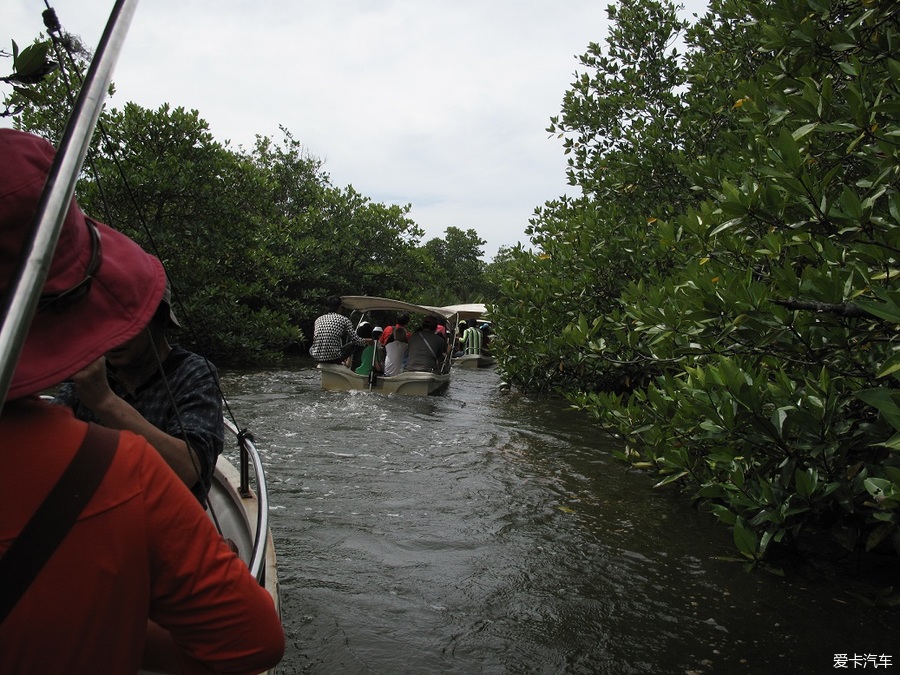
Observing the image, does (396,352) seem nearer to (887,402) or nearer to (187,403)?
(187,403)

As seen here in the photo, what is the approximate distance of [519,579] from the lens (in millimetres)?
4652

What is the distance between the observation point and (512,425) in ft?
35.2

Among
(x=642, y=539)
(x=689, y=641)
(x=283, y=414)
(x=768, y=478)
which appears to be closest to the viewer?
(x=689, y=641)

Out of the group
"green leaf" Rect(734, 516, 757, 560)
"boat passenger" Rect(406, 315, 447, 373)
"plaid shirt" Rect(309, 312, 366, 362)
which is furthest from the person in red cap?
"boat passenger" Rect(406, 315, 447, 373)

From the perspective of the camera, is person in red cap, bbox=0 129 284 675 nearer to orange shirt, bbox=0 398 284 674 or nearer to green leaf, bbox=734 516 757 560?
orange shirt, bbox=0 398 284 674

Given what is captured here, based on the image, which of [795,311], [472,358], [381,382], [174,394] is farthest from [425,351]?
[174,394]

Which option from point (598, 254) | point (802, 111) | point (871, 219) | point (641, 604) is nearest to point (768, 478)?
point (641, 604)

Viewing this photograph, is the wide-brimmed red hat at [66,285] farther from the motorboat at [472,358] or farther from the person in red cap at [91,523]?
the motorboat at [472,358]

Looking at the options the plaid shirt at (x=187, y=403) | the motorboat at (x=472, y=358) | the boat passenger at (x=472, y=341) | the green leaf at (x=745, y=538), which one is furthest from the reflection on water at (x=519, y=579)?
the boat passenger at (x=472, y=341)

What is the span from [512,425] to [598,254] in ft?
11.2

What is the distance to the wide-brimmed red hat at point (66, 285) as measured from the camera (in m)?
1.08

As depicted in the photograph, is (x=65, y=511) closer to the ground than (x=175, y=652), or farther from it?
farther from it

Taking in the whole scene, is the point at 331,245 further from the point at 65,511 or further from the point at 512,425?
the point at 65,511

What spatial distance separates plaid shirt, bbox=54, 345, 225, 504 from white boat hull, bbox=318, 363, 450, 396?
32.5 feet
